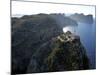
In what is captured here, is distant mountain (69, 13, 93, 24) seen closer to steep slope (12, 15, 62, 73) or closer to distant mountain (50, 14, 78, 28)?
distant mountain (50, 14, 78, 28)

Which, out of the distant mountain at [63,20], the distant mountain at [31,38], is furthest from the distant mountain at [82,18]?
the distant mountain at [31,38]

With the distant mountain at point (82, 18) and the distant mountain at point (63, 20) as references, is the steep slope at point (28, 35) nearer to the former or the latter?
the distant mountain at point (63, 20)

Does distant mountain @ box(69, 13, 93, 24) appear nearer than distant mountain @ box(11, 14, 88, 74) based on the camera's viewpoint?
No

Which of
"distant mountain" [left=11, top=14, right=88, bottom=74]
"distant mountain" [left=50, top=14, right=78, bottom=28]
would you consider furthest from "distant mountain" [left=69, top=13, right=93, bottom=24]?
"distant mountain" [left=11, top=14, right=88, bottom=74]

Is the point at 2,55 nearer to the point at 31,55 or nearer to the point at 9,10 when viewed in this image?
the point at 31,55

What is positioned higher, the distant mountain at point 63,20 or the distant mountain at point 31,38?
the distant mountain at point 63,20

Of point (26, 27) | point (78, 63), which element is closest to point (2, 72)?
point (26, 27)

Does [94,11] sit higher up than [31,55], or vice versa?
[94,11]
